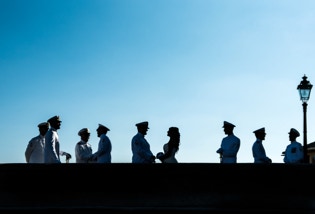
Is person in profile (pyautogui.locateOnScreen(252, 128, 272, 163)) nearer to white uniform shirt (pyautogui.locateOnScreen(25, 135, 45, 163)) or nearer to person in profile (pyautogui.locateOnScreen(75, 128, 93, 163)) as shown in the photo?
person in profile (pyautogui.locateOnScreen(75, 128, 93, 163))

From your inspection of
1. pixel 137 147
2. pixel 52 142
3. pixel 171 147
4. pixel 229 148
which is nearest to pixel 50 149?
pixel 52 142

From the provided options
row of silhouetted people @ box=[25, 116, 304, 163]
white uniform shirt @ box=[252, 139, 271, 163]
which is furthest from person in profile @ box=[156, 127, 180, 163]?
white uniform shirt @ box=[252, 139, 271, 163]

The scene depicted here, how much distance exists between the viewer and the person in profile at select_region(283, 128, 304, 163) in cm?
1436

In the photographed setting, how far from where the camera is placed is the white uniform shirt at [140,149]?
11867mm

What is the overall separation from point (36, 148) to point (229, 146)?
159 inches

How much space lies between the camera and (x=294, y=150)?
47.2ft

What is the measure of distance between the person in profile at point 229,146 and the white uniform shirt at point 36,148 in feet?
12.2

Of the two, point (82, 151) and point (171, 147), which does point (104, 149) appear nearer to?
point (82, 151)
